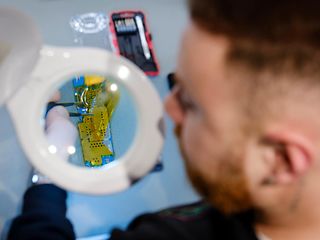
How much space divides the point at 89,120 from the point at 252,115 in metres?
0.46

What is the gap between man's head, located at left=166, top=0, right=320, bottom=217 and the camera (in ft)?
1.77

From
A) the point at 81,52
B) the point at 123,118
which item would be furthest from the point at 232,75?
the point at 123,118

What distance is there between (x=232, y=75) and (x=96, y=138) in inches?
17.7

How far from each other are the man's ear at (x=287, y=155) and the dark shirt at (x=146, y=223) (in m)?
0.13

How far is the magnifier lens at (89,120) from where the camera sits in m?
0.88

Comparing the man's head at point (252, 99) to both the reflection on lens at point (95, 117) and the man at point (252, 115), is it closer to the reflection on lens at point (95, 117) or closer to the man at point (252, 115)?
the man at point (252, 115)

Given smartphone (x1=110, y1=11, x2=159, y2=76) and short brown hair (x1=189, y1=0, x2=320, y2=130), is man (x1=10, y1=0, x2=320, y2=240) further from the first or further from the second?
smartphone (x1=110, y1=11, x2=159, y2=76)

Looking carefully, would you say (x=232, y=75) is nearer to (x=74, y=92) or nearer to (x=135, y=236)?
(x=135, y=236)

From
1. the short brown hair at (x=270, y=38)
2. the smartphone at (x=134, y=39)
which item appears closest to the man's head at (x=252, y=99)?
the short brown hair at (x=270, y=38)

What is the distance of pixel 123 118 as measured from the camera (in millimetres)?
885

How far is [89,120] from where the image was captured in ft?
3.22

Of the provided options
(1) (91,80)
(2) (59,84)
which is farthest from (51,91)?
(1) (91,80)

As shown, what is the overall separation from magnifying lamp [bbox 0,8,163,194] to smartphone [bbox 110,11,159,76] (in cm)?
31

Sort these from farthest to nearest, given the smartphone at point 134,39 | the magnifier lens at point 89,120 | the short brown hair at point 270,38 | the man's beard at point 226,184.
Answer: the smartphone at point 134,39
the magnifier lens at point 89,120
the man's beard at point 226,184
the short brown hair at point 270,38
